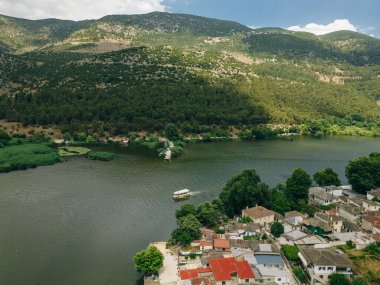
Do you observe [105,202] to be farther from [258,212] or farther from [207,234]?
[258,212]

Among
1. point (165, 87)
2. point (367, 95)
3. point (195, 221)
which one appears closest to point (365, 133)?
point (367, 95)

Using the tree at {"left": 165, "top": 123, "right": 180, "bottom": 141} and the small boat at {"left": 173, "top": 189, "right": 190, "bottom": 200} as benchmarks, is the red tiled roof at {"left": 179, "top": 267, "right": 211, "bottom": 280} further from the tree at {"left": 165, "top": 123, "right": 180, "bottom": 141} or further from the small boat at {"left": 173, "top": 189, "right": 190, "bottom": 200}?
the tree at {"left": 165, "top": 123, "right": 180, "bottom": 141}

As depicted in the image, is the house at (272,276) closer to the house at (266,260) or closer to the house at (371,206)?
the house at (266,260)

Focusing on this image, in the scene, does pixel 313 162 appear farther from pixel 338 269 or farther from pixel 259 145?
pixel 338 269

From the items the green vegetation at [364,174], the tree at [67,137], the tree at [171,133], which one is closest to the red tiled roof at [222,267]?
the green vegetation at [364,174]

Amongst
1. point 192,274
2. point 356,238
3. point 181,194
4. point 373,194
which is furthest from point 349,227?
point 181,194
